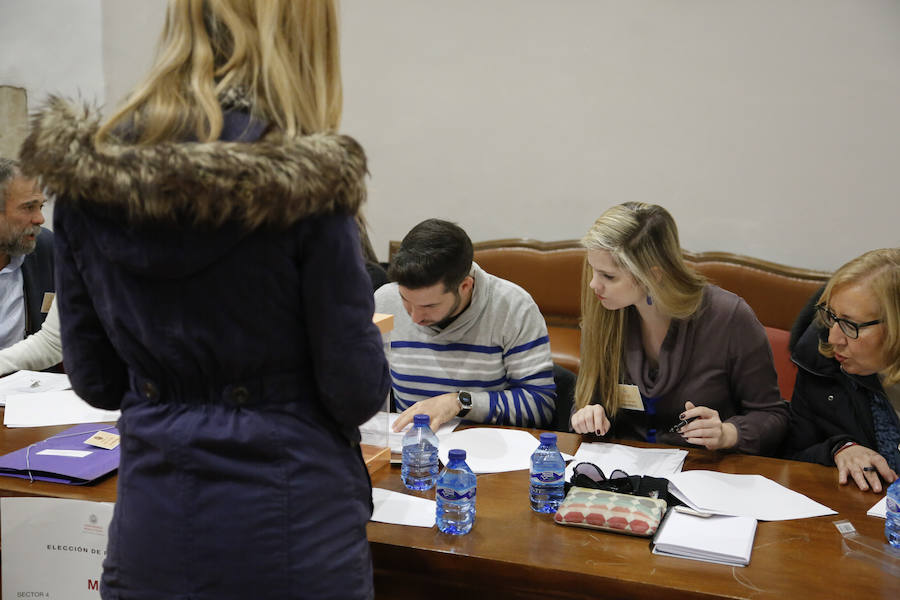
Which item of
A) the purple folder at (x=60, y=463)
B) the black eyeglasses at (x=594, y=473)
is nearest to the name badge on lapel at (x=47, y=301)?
the purple folder at (x=60, y=463)

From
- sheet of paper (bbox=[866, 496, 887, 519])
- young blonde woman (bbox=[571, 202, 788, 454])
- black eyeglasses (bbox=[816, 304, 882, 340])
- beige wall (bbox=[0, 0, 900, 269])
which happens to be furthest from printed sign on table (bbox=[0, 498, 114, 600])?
beige wall (bbox=[0, 0, 900, 269])

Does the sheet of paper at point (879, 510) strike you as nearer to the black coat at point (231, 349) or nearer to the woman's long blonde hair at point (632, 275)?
the woman's long blonde hair at point (632, 275)

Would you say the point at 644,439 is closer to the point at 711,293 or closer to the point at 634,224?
the point at 711,293

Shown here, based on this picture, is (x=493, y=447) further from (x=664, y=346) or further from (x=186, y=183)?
(x=186, y=183)

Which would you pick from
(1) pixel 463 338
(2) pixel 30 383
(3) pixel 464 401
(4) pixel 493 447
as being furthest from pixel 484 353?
(2) pixel 30 383

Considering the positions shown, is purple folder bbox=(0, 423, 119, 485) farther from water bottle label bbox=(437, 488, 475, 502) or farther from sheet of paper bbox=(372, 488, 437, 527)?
water bottle label bbox=(437, 488, 475, 502)

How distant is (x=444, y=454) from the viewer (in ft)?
6.90

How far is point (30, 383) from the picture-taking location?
2.68m

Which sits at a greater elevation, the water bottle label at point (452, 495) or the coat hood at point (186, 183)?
the coat hood at point (186, 183)

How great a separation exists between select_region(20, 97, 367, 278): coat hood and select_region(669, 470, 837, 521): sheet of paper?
3.69 ft

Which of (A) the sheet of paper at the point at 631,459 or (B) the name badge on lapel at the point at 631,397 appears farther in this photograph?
(B) the name badge on lapel at the point at 631,397

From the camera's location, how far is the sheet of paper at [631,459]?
2035mm

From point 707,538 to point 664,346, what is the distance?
2.72 ft

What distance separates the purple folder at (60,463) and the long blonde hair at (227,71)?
1.10 m
